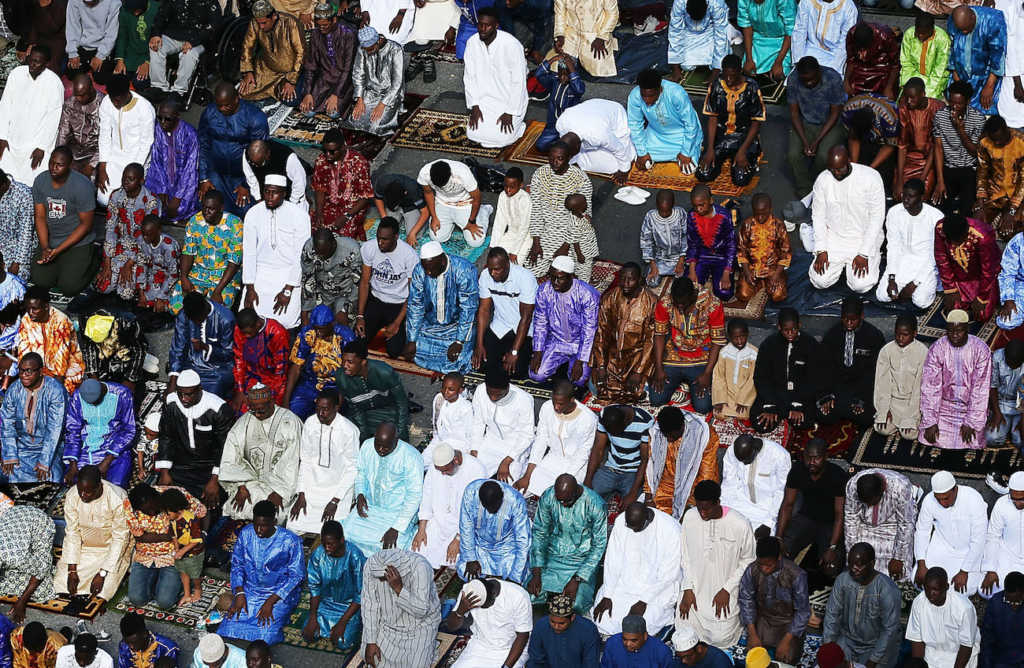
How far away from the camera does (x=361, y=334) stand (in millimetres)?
20422

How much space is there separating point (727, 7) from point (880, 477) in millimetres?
6840

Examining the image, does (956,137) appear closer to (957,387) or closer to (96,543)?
(957,387)

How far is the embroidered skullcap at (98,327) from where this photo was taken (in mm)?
19922

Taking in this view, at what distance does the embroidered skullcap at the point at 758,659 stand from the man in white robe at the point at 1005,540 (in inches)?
85.1

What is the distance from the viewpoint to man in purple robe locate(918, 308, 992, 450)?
1847cm

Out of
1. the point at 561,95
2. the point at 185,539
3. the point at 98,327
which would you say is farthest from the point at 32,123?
the point at 185,539

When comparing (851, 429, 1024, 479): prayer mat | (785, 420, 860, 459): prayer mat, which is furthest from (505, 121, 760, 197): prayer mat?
(851, 429, 1024, 479): prayer mat

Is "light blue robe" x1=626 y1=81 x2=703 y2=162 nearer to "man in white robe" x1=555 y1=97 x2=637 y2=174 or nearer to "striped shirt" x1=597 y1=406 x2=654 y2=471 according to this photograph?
"man in white robe" x1=555 y1=97 x2=637 y2=174

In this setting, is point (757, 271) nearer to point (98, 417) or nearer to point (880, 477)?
point (880, 477)

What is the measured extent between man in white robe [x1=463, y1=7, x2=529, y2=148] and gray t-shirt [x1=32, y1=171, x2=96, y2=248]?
407cm

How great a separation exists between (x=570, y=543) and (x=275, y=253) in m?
4.71

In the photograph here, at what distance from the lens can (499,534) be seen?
1778cm

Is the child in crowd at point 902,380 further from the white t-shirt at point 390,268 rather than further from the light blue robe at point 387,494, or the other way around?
the white t-shirt at point 390,268

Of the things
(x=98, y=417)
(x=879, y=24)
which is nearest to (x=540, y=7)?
(x=879, y=24)
